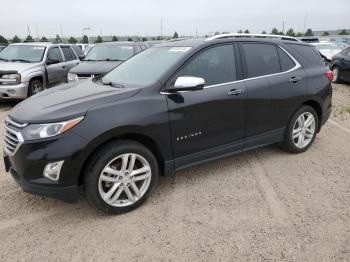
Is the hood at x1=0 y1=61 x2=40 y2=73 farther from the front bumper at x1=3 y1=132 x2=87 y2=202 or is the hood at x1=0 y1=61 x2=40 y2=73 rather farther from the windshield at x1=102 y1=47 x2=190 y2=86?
the front bumper at x1=3 y1=132 x2=87 y2=202

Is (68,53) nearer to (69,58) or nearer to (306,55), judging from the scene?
(69,58)

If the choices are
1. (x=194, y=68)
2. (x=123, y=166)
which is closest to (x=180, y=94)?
(x=194, y=68)

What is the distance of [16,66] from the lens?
8.58m

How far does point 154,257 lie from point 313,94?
11.0ft

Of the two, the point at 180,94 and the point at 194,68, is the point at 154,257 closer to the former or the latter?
the point at 180,94

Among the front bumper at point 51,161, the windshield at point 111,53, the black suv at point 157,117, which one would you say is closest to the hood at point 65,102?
the black suv at point 157,117

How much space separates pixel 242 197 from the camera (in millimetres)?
3729

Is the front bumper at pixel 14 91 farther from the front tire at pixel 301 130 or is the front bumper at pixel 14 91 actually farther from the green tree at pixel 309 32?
the green tree at pixel 309 32

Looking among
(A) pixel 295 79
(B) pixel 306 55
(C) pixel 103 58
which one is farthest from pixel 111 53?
(A) pixel 295 79

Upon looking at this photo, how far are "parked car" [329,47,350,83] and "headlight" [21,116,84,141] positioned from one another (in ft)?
36.4

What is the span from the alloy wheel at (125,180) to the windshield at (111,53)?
6225 mm

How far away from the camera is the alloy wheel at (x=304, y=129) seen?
487cm

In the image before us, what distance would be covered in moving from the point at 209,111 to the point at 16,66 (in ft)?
21.9

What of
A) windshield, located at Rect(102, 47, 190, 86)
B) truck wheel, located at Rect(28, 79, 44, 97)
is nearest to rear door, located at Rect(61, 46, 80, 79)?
truck wheel, located at Rect(28, 79, 44, 97)
